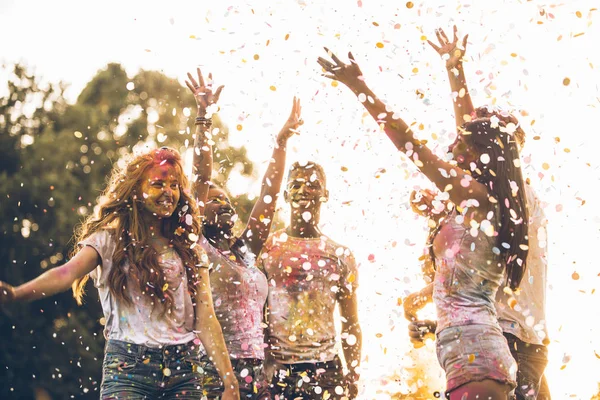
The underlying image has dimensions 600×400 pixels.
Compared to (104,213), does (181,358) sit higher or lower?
lower

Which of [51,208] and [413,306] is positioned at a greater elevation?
[51,208]

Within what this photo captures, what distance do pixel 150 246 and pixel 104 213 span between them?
0.34 m

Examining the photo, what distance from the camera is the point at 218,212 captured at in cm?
621

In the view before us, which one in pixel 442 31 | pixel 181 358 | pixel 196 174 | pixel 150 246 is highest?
pixel 442 31

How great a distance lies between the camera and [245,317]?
5879 mm

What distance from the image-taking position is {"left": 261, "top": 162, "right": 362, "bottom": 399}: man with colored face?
6145 mm

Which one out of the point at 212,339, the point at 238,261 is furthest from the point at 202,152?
the point at 212,339

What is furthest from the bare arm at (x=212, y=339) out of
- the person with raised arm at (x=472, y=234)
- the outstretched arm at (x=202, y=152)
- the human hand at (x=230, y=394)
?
the outstretched arm at (x=202, y=152)

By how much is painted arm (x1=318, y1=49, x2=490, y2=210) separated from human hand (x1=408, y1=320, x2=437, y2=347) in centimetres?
103

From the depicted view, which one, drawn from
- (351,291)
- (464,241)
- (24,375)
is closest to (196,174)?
(351,291)

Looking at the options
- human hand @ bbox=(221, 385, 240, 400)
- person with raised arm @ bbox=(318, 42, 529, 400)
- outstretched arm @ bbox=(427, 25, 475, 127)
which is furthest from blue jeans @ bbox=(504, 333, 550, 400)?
human hand @ bbox=(221, 385, 240, 400)

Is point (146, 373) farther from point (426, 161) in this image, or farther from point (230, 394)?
point (426, 161)

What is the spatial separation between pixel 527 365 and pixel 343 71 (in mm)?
2096

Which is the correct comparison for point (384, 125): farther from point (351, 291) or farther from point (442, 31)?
point (351, 291)
